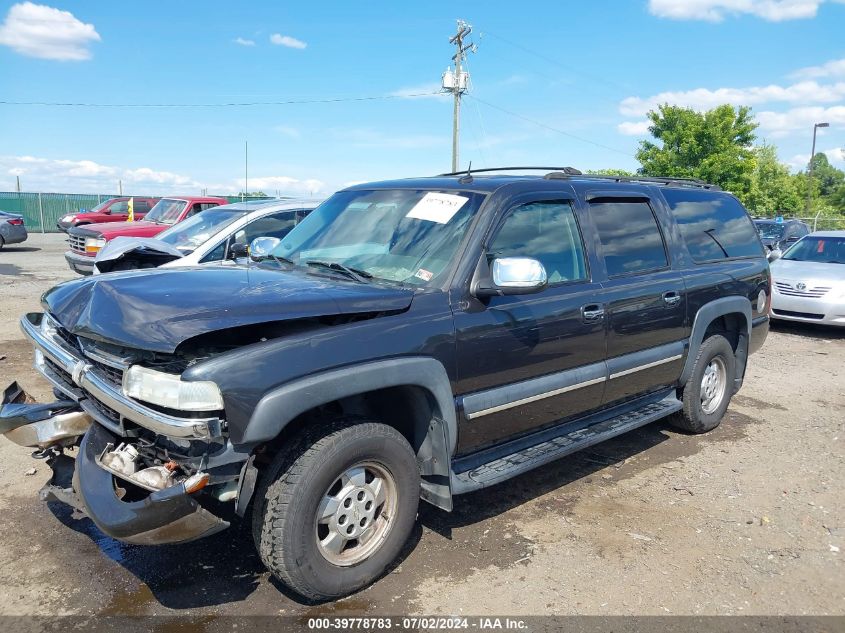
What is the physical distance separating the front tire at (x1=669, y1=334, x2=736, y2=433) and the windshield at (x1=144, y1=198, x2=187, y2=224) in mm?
10895

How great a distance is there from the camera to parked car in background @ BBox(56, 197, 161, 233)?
80.2ft

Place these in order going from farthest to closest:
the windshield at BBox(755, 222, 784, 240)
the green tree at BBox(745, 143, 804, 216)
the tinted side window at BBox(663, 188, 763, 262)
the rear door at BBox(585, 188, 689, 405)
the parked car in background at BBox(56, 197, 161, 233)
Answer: the green tree at BBox(745, 143, 804, 216), the parked car in background at BBox(56, 197, 161, 233), the windshield at BBox(755, 222, 784, 240), the tinted side window at BBox(663, 188, 763, 262), the rear door at BBox(585, 188, 689, 405)

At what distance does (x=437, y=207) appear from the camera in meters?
3.89

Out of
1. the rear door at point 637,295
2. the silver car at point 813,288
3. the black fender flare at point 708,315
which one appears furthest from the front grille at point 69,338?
the silver car at point 813,288

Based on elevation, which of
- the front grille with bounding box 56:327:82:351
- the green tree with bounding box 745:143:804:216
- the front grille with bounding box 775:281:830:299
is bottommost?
the front grille with bounding box 775:281:830:299

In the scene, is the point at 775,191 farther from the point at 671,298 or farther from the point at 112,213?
the point at 671,298

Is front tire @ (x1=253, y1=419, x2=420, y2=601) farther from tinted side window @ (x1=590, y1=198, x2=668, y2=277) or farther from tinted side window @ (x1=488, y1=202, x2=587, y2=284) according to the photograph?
tinted side window @ (x1=590, y1=198, x2=668, y2=277)

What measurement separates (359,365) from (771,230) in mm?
23503

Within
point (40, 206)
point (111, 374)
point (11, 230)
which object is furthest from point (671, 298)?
point (40, 206)

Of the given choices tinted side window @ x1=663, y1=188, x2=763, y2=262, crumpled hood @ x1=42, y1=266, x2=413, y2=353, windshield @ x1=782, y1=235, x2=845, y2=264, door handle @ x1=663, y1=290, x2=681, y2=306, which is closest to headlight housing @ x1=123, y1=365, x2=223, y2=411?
crumpled hood @ x1=42, y1=266, x2=413, y2=353

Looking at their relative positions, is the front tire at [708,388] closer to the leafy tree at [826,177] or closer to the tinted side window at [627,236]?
the tinted side window at [627,236]

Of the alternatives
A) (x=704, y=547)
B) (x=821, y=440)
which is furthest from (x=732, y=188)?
(x=704, y=547)

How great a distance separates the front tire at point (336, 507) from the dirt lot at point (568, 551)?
215 mm

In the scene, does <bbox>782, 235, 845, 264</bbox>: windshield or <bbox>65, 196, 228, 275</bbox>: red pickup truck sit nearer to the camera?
<bbox>782, 235, 845, 264</bbox>: windshield
